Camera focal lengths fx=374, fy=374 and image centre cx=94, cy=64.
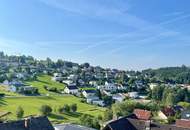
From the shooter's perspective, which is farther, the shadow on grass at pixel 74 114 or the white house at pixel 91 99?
the white house at pixel 91 99

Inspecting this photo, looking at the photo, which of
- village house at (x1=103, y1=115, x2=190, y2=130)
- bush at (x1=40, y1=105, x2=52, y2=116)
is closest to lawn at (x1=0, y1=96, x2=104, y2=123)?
bush at (x1=40, y1=105, x2=52, y2=116)

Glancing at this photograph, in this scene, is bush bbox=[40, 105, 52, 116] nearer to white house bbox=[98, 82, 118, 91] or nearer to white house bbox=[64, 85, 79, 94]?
white house bbox=[64, 85, 79, 94]

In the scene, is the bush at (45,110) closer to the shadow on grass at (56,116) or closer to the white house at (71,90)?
the shadow on grass at (56,116)

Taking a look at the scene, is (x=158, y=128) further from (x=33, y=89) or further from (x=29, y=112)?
(x=33, y=89)

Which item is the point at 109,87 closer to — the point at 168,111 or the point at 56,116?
the point at 168,111

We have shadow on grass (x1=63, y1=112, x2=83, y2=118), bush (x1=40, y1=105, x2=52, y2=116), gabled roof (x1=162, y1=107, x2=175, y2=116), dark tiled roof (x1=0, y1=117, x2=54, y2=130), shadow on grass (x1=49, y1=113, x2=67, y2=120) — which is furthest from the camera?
gabled roof (x1=162, y1=107, x2=175, y2=116)

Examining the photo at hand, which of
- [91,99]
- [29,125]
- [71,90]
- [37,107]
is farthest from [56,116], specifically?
[71,90]

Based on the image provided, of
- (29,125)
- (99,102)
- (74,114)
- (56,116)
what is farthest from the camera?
(99,102)

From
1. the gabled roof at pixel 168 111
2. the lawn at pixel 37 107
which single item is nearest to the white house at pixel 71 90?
the lawn at pixel 37 107

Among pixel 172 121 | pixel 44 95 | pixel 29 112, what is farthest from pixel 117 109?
pixel 44 95
